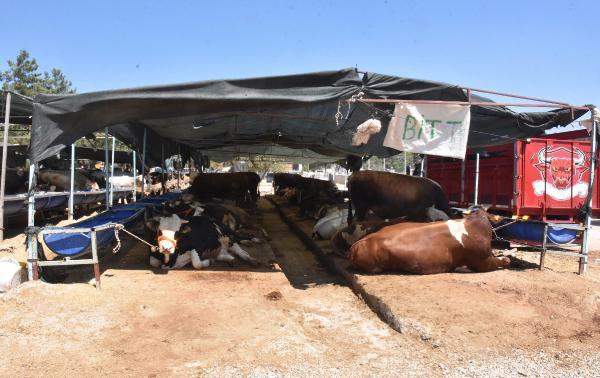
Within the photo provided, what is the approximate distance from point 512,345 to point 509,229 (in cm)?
392

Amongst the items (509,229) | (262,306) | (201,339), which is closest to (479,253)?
(509,229)

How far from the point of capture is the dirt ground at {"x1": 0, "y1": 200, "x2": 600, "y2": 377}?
377 centimetres

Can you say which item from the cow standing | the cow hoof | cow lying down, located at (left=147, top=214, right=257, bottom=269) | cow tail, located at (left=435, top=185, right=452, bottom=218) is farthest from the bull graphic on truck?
the cow standing

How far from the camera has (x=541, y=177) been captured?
9883 millimetres

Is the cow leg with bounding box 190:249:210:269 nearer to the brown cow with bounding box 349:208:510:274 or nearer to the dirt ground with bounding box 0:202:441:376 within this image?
the dirt ground with bounding box 0:202:441:376

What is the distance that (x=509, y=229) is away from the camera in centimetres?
772

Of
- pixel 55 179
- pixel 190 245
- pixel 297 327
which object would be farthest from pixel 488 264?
pixel 55 179

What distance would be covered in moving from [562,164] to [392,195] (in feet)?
12.5

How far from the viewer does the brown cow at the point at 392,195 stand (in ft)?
32.2

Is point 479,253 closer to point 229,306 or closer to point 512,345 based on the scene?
point 512,345

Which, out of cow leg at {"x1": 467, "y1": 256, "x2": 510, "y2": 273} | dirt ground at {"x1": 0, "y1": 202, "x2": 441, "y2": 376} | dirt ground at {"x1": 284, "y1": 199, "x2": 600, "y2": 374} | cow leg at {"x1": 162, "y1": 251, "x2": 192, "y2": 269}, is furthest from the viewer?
cow leg at {"x1": 162, "y1": 251, "x2": 192, "y2": 269}

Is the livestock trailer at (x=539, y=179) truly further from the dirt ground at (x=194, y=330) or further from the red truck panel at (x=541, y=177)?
the dirt ground at (x=194, y=330)

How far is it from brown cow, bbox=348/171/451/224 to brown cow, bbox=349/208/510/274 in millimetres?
2799

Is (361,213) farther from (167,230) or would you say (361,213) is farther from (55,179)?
(55,179)
